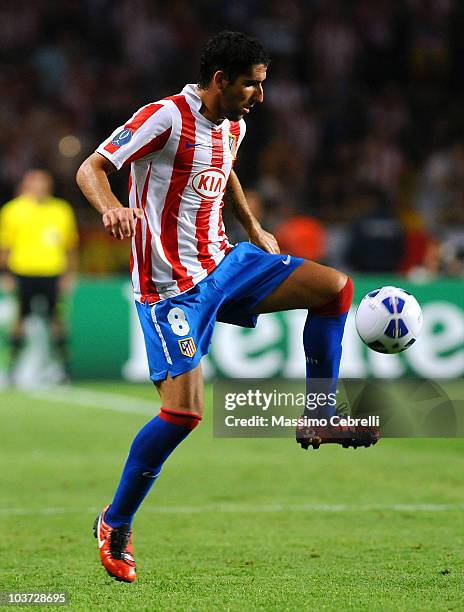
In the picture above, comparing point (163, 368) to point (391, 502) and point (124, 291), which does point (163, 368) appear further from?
point (124, 291)

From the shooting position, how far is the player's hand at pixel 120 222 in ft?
15.3

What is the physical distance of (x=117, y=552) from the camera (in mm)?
5164

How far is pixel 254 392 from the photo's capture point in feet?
19.5

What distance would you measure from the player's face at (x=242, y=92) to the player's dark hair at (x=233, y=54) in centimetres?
2

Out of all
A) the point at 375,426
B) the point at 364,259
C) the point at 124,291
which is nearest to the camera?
the point at 375,426

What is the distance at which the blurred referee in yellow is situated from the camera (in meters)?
12.8

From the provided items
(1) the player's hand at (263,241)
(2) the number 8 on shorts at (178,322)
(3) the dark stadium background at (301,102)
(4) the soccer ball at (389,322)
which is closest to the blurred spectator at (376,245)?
(3) the dark stadium background at (301,102)

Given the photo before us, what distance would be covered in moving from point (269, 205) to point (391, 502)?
859cm

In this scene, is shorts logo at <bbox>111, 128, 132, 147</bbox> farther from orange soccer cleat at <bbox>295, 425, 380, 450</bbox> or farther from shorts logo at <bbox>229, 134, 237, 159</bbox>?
orange soccer cleat at <bbox>295, 425, 380, 450</bbox>

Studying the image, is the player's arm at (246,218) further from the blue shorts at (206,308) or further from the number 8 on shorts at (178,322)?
the number 8 on shorts at (178,322)

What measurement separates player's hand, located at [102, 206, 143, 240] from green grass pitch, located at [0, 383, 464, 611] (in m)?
1.44

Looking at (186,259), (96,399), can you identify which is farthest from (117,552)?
(96,399)

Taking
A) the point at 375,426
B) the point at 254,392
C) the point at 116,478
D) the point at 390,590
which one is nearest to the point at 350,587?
the point at 390,590

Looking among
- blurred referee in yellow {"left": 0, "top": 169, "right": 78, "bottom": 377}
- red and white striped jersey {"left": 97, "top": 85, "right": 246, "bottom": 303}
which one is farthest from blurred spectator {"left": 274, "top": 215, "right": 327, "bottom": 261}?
red and white striped jersey {"left": 97, "top": 85, "right": 246, "bottom": 303}
